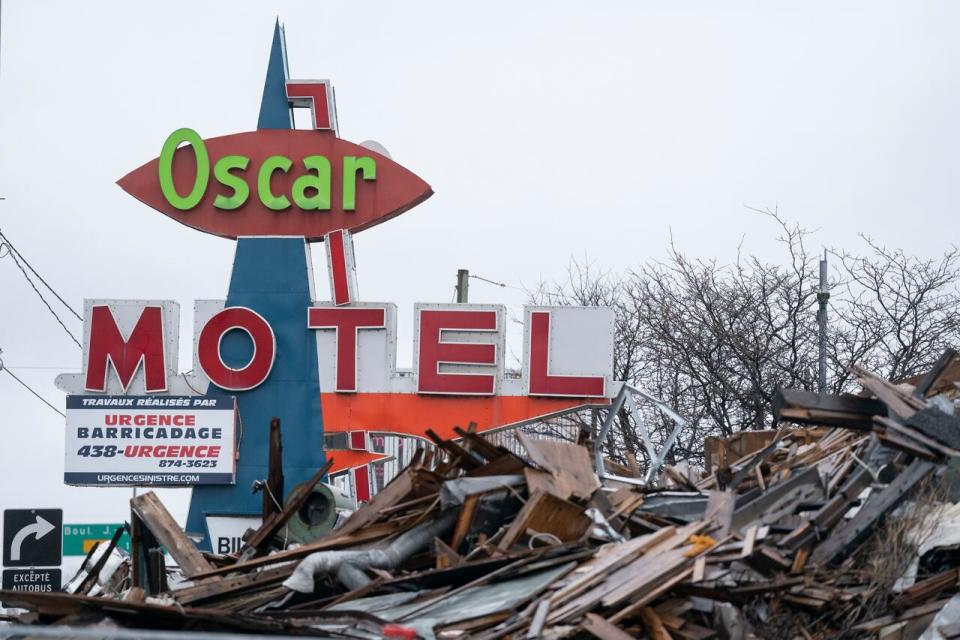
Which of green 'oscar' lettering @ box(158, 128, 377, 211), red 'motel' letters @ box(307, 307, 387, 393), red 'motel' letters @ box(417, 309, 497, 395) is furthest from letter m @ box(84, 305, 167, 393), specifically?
red 'motel' letters @ box(417, 309, 497, 395)

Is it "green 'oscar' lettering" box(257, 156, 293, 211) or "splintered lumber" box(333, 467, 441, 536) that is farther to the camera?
"green 'oscar' lettering" box(257, 156, 293, 211)

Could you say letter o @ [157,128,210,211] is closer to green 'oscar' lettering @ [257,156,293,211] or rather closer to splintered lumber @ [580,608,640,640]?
green 'oscar' lettering @ [257,156,293,211]

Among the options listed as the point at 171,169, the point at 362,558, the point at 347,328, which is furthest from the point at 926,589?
the point at 171,169

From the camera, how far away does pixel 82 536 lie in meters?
24.8

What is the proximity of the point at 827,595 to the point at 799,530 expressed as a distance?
0.75m

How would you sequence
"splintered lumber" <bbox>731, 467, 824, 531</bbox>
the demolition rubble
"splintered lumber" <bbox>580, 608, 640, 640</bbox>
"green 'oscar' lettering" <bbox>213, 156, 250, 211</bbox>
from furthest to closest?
"green 'oscar' lettering" <bbox>213, 156, 250, 211</bbox>
"splintered lumber" <bbox>731, 467, 824, 531</bbox>
the demolition rubble
"splintered lumber" <bbox>580, 608, 640, 640</bbox>

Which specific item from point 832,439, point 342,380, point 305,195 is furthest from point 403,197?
point 832,439

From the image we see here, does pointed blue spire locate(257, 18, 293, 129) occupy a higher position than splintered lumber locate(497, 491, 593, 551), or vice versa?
pointed blue spire locate(257, 18, 293, 129)

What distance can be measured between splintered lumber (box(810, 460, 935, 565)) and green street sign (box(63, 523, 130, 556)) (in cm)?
1618

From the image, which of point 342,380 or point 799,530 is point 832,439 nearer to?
point 799,530

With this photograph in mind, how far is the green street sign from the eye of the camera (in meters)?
24.3

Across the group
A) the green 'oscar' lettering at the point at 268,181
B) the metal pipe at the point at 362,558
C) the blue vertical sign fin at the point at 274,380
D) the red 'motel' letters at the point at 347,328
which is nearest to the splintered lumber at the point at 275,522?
the metal pipe at the point at 362,558

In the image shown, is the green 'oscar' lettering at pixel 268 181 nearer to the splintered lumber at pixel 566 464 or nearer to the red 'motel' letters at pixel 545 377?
the red 'motel' letters at pixel 545 377

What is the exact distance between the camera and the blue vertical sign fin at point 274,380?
22.2 metres
